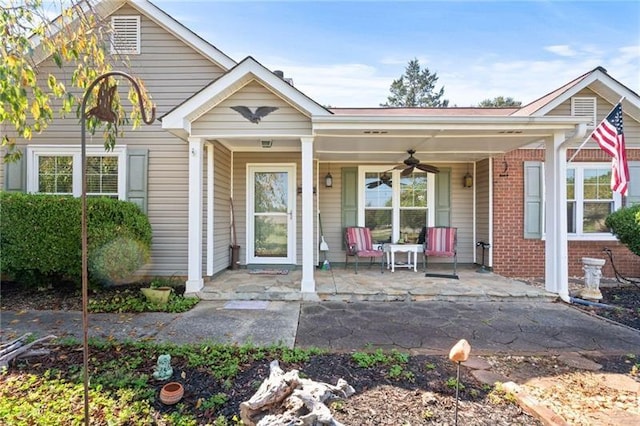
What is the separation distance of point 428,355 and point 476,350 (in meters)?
0.56

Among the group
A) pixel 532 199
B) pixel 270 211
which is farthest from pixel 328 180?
pixel 532 199

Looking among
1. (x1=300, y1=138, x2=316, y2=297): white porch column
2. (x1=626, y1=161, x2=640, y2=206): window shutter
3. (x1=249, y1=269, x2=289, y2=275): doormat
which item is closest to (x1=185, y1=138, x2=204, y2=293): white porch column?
(x1=249, y1=269, x2=289, y2=275): doormat

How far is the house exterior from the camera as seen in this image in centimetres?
484

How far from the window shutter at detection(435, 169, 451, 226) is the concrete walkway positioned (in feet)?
9.38

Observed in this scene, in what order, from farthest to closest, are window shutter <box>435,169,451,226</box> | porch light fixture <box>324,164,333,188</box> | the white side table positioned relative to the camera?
window shutter <box>435,169,451,226</box>
porch light fixture <box>324,164,333,188</box>
the white side table

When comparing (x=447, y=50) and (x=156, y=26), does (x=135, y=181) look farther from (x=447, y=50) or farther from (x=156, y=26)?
(x=447, y=50)

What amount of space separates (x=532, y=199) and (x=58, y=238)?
8.26 m

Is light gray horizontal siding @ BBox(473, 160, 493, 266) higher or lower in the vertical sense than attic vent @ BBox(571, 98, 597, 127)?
lower

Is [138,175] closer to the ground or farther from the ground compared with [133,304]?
farther from the ground

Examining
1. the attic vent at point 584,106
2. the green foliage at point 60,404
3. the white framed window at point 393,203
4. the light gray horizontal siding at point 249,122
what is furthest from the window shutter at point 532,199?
the green foliage at point 60,404

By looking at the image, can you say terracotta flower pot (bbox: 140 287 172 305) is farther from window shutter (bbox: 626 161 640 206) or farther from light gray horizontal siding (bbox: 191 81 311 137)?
window shutter (bbox: 626 161 640 206)

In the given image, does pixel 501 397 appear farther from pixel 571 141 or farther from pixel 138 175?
pixel 138 175

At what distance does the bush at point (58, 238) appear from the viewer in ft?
15.0

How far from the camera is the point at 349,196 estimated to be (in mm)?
7316
